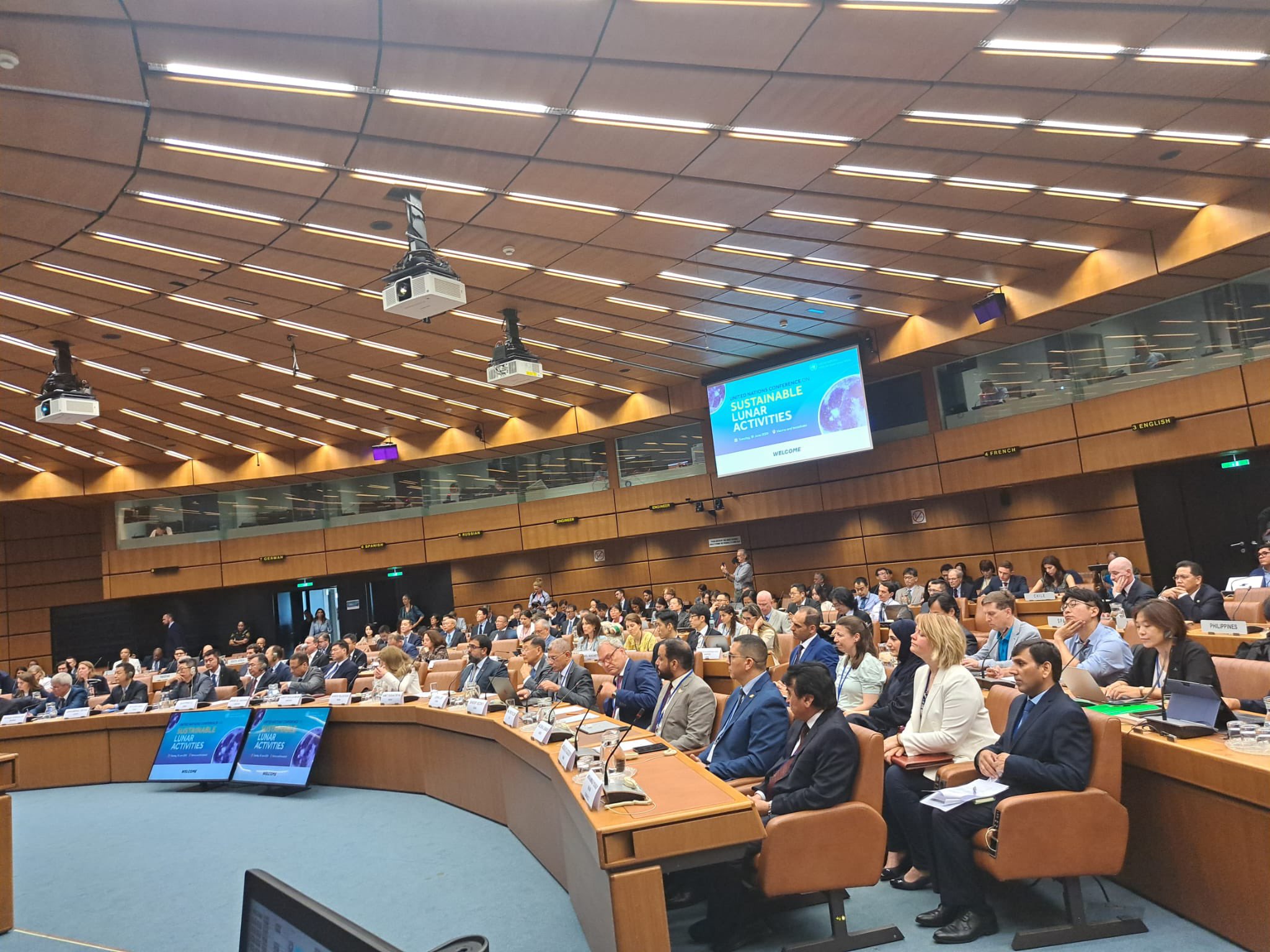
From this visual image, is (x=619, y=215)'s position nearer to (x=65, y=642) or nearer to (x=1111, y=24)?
(x=1111, y=24)

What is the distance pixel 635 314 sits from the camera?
11078mm

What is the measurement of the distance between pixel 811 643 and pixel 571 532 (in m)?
11.3

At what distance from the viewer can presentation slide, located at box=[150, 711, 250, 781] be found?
338 inches

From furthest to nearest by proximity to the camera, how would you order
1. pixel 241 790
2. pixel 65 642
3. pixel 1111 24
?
pixel 65 642, pixel 241 790, pixel 1111 24

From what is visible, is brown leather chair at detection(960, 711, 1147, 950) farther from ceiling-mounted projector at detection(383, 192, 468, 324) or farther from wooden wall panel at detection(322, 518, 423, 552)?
wooden wall panel at detection(322, 518, 423, 552)

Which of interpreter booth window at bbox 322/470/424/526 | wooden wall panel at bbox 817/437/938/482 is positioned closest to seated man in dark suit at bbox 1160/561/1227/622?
wooden wall panel at bbox 817/437/938/482

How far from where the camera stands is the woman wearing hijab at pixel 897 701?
512cm

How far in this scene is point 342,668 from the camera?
950 centimetres

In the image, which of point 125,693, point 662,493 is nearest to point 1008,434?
point 662,493

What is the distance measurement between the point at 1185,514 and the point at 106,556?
20.6 metres

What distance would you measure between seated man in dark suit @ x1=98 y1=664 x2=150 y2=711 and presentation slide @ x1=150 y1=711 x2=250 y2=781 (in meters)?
1.34

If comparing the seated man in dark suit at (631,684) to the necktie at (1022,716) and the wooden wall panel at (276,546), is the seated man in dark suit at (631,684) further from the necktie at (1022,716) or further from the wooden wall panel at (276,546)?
the wooden wall panel at (276,546)

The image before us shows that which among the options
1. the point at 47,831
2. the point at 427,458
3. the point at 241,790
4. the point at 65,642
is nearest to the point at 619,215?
the point at 241,790

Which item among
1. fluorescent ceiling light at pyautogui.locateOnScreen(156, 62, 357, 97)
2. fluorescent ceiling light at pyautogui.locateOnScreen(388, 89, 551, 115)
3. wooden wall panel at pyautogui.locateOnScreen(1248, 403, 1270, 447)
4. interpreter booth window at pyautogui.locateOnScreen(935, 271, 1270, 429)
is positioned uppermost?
fluorescent ceiling light at pyautogui.locateOnScreen(156, 62, 357, 97)
